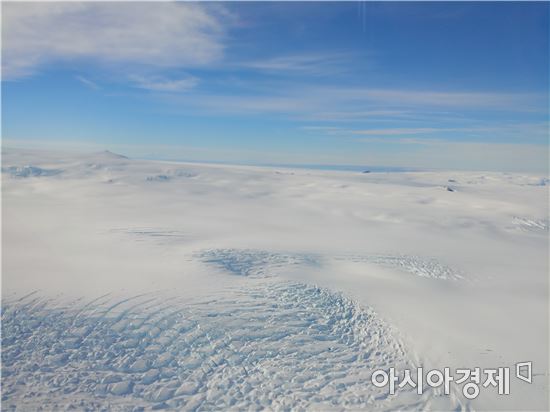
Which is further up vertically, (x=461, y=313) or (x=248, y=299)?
(x=248, y=299)

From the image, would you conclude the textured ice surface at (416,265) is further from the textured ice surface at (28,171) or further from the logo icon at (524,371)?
the textured ice surface at (28,171)

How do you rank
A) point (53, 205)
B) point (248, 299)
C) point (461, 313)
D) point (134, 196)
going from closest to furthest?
1. point (248, 299)
2. point (461, 313)
3. point (53, 205)
4. point (134, 196)

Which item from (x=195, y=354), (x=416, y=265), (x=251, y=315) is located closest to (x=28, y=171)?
(x=251, y=315)

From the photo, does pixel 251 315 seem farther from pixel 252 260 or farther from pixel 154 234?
pixel 154 234

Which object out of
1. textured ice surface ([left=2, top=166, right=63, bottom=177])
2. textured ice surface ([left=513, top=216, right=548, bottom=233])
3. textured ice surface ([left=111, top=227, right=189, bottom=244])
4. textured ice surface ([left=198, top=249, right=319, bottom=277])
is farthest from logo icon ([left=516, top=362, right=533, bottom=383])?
textured ice surface ([left=2, top=166, right=63, bottom=177])

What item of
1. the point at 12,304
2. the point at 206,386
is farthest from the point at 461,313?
the point at 12,304

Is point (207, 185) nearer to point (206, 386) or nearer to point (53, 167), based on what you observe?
point (53, 167)

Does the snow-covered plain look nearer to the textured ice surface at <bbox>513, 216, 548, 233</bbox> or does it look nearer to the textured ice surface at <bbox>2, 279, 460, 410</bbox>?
the textured ice surface at <bbox>2, 279, 460, 410</bbox>
